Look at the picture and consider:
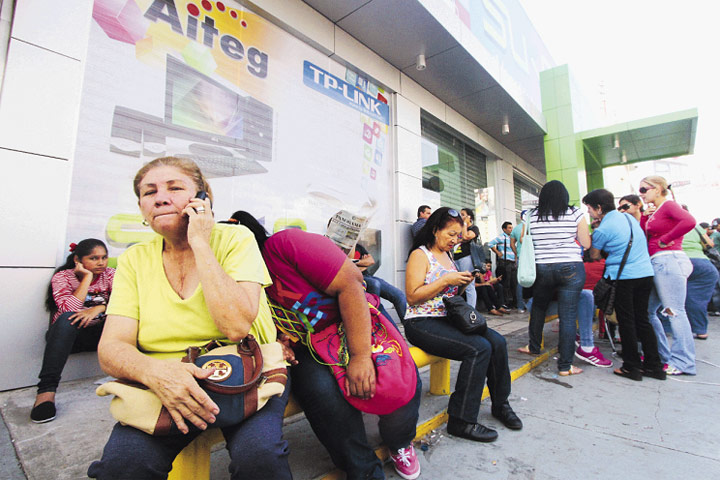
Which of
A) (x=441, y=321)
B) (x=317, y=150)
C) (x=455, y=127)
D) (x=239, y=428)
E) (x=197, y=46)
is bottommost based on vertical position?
(x=239, y=428)

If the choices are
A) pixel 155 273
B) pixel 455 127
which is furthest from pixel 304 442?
pixel 455 127

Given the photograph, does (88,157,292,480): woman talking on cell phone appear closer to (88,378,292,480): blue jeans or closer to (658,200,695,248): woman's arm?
(88,378,292,480): blue jeans

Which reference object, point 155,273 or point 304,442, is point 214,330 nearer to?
point 155,273

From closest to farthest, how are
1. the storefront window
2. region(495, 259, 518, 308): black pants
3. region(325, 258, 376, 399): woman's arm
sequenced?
region(325, 258, 376, 399): woman's arm
region(495, 259, 518, 308): black pants
the storefront window

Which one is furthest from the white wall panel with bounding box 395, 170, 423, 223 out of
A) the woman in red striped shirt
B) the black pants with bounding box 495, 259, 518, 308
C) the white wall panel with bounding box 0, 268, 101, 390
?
the white wall panel with bounding box 0, 268, 101, 390

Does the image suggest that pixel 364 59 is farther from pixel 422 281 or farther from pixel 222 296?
pixel 222 296

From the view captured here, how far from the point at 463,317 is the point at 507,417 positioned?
74 cm

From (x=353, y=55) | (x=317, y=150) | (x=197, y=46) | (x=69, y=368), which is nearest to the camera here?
(x=69, y=368)

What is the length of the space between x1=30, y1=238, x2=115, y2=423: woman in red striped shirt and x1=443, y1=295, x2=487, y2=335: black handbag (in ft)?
8.73

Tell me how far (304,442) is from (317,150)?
4001 mm

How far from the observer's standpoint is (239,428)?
4.00 feet

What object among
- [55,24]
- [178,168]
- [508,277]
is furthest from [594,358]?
[55,24]

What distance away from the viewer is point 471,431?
2123 millimetres

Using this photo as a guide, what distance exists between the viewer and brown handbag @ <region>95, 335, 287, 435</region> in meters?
1.11
